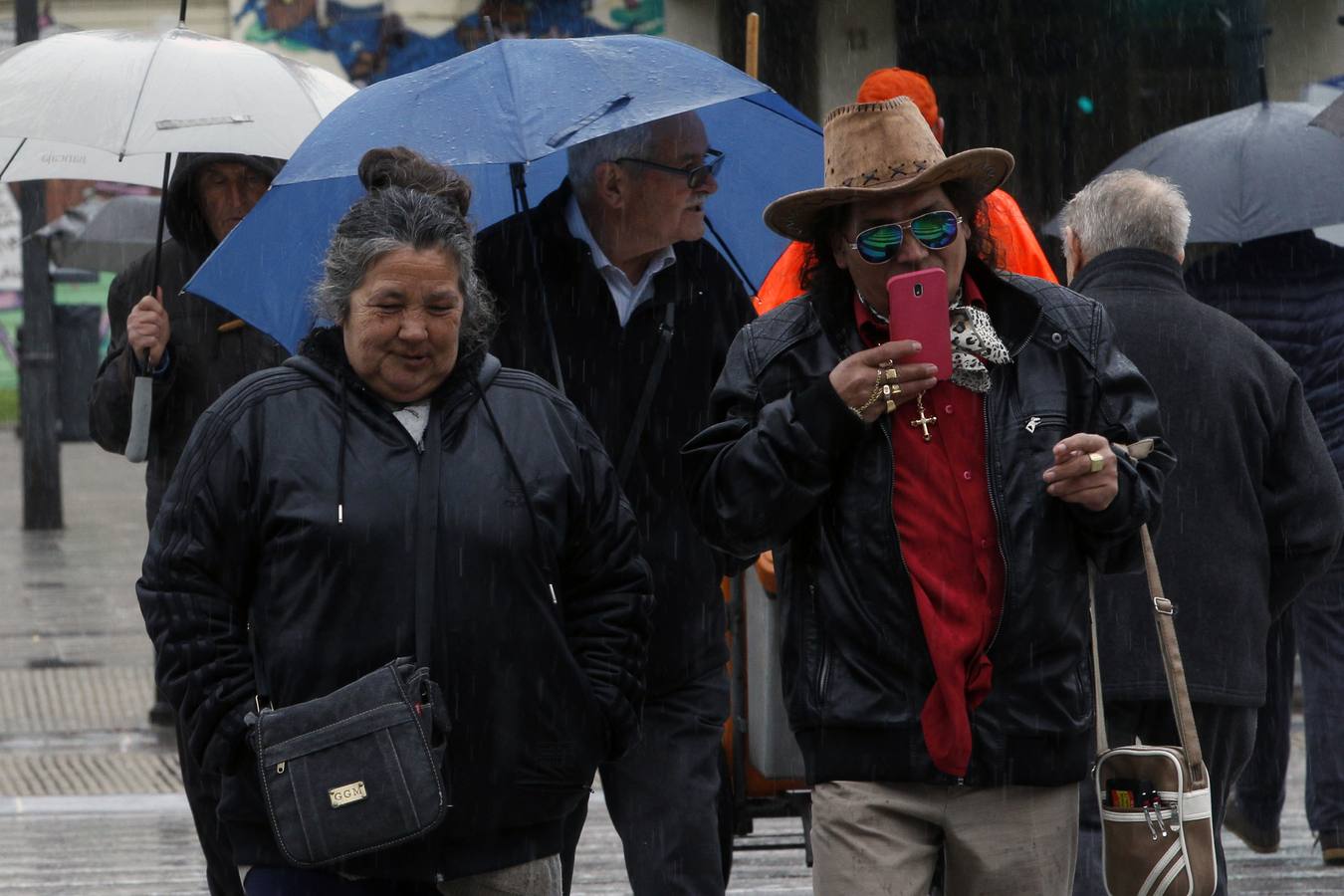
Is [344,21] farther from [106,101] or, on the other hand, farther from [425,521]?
[425,521]

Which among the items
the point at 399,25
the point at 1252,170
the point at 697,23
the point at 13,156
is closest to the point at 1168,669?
the point at 1252,170

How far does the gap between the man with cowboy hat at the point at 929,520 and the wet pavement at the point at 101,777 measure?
3.05 m

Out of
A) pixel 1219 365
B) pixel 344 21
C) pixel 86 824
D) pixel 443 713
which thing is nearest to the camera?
pixel 443 713

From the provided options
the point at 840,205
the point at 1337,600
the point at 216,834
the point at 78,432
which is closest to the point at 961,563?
the point at 840,205

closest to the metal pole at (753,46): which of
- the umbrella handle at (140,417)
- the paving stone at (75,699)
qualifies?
the umbrella handle at (140,417)

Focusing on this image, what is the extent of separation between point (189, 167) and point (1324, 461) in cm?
301

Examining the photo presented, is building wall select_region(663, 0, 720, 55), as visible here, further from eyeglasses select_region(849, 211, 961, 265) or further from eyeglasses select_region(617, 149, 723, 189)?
eyeglasses select_region(849, 211, 961, 265)

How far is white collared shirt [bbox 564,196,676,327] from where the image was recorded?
4.82m

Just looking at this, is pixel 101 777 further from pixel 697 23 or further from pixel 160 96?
pixel 697 23

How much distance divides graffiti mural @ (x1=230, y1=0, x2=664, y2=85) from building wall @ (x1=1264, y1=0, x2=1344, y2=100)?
5.51 m

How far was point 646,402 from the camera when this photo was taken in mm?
4730

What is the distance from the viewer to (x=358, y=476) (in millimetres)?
3617

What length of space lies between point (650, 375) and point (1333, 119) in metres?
3.02

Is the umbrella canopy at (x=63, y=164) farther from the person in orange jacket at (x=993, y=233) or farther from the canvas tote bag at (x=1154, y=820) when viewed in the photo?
the canvas tote bag at (x=1154, y=820)
